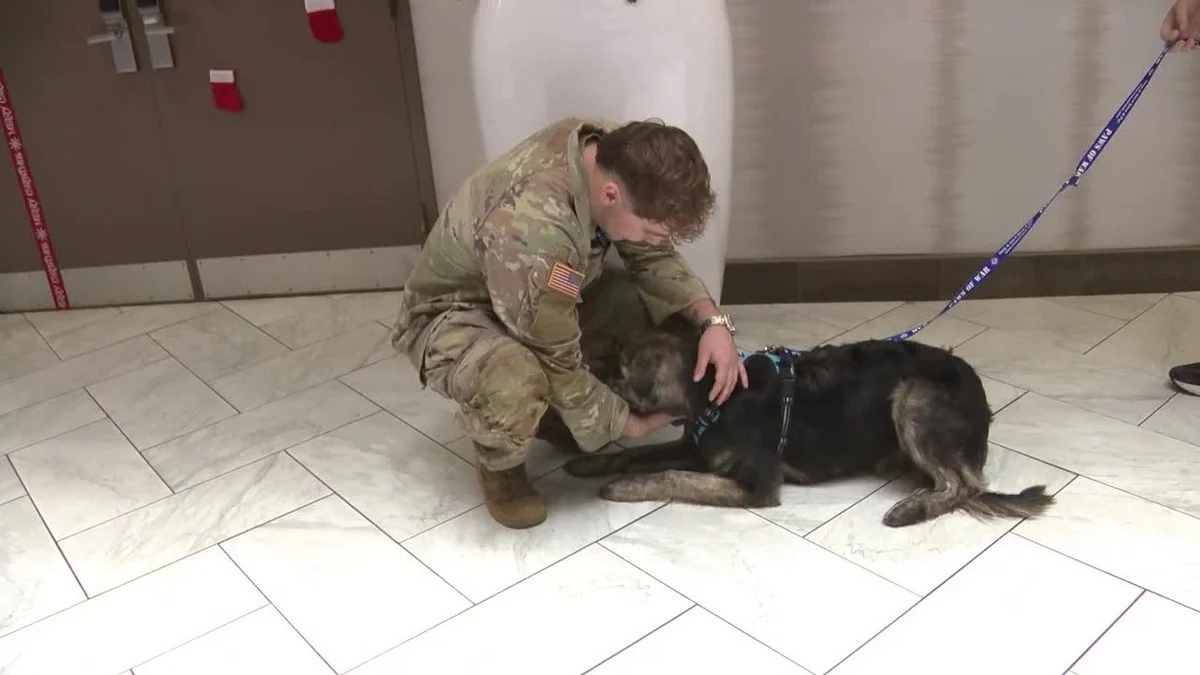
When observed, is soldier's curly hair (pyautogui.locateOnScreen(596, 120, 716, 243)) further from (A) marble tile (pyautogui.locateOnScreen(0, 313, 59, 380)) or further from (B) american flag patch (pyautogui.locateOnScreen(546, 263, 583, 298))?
(A) marble tile (pyautogui.locateOnScreen(0, 313, 59, 380))

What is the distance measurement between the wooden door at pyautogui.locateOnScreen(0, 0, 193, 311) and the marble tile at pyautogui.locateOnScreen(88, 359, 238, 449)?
61 centimetres

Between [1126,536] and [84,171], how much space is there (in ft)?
9.63

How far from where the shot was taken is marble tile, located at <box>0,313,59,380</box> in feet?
8.88

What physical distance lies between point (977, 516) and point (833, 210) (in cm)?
123

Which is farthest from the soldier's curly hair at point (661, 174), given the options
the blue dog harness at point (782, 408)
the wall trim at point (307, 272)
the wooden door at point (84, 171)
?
the wooden door at point (84, 171)

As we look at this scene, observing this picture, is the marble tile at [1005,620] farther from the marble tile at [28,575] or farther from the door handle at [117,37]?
the door handle at [117,37]

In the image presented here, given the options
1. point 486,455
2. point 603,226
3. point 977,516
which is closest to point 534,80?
point 603,226

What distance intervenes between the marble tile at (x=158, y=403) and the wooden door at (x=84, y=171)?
24.1 inches

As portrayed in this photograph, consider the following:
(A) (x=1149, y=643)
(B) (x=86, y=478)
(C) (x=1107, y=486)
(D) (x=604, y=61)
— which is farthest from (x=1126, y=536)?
(B) (x=86, y=478)

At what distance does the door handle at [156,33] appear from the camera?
2781 mm

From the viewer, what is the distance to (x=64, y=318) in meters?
3.07

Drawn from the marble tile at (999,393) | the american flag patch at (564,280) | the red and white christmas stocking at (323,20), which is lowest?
the marble tile at (999,393)

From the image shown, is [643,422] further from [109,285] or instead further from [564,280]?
[109,285]

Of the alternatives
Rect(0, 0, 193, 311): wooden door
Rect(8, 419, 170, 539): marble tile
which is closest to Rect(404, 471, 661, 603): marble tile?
Rect(8, 419, 170, 539): marble tile
